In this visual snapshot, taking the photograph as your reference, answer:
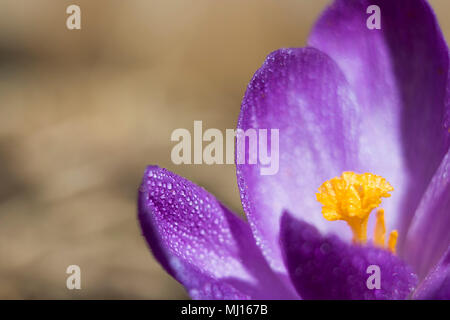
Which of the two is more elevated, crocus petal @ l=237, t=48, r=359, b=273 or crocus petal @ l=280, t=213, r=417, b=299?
crocus petal @ l=237, t=48, r=359, b=273

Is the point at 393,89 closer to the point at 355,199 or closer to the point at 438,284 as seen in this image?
the point at 355,199

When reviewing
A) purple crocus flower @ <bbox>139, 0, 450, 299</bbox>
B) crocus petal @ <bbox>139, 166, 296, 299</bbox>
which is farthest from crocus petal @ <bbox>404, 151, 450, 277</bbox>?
crocus petal @ <bbox>139, 166, 296, 299</bbox>

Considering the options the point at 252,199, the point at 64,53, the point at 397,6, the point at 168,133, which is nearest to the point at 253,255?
the point at 252,199

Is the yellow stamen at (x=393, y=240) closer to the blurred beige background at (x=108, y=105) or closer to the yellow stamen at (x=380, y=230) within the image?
the yellow stamen at (x=380, y=230)

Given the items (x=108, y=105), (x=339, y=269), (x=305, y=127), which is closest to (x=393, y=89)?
(x=305, y=127)

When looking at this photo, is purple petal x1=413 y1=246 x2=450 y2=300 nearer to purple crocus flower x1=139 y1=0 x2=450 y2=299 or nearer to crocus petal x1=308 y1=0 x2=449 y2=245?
purple crocus flower x1=139 y1=0 x2=450 y2=299

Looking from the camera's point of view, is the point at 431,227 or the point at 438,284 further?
the point at 431,227

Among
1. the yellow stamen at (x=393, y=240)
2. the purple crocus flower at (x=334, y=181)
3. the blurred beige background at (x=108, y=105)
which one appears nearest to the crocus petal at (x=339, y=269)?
the purple crocus flower at (x=334, y=181)
